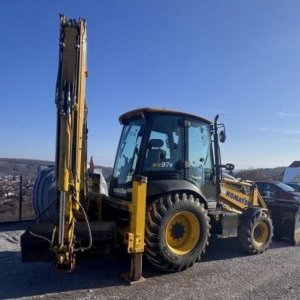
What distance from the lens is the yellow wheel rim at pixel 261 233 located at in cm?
823

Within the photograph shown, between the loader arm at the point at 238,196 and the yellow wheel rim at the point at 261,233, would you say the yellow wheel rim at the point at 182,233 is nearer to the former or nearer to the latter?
the loader arm at the point at 238,196

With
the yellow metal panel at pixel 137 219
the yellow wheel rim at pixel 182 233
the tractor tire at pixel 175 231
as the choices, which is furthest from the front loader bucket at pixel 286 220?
the yellow metal panel at pixel 137 219

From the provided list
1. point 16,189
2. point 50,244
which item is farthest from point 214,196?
point 16,189

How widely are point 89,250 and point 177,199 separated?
1.62 meters

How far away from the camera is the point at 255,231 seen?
8.23 m

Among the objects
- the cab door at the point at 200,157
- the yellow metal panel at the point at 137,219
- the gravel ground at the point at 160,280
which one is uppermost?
the cab door at the point at 200,157

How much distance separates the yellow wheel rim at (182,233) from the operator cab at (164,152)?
0.50 m

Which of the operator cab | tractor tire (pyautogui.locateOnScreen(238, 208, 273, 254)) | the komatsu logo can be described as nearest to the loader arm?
the komatsu logo

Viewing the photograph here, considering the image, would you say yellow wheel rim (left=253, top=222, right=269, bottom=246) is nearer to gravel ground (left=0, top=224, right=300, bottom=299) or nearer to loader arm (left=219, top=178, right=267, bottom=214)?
loader arm (left=219, top=178, right=267, bottom=214)

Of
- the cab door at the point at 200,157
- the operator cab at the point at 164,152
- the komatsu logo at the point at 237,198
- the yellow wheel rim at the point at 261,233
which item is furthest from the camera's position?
the yellow wheel rim at the point at 261,233

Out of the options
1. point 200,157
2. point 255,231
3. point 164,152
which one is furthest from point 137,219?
point 255,231

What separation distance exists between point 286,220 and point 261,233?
1417 millimetres

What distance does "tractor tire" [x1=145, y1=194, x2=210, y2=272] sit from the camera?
6129 mm

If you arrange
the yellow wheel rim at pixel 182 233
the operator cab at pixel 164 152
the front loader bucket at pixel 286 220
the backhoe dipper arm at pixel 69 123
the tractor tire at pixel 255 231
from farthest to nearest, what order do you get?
the front loader bucket at pixel 286 220, the tractor tire at pixel 255 231, the operator cab at pixel 164 152, the yellow wheel rim at pixel 182 233, the backhoe dipper arm at pixel 69 123
